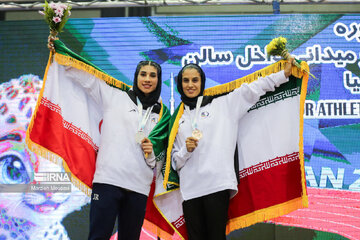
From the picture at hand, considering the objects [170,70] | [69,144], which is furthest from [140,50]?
[69,144]

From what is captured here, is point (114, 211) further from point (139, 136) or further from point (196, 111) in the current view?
point (196, 111)

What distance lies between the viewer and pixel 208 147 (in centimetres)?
239

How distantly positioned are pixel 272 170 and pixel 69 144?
4.76 feet

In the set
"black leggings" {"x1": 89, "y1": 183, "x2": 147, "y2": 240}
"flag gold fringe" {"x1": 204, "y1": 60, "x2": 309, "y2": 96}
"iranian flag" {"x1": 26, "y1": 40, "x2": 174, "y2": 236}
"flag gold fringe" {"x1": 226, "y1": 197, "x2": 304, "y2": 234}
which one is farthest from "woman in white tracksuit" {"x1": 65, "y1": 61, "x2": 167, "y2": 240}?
"flag gold fringe" {"x1": 226, "y1": 197, "x2": 304, "y2": 234}

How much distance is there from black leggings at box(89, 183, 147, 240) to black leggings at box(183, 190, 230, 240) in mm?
307

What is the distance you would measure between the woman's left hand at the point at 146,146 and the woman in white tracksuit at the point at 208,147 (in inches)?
8.4

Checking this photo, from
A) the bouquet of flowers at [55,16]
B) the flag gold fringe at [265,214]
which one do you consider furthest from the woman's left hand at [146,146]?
the bouquet of flowers at [55,16]

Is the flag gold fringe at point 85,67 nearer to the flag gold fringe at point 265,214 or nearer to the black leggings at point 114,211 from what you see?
the black leggings at point 114,211

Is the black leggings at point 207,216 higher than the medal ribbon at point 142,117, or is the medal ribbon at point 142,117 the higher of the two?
the medal ribbon at point 142,117

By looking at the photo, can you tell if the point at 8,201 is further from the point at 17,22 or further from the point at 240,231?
the point at 240,231

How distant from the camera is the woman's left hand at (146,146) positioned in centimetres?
231

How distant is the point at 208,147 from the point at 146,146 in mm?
393

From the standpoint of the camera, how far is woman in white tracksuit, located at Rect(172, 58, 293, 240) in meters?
2.33

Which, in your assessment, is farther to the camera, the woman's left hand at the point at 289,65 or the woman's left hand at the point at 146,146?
the woman's left hand at the point at 289,65
